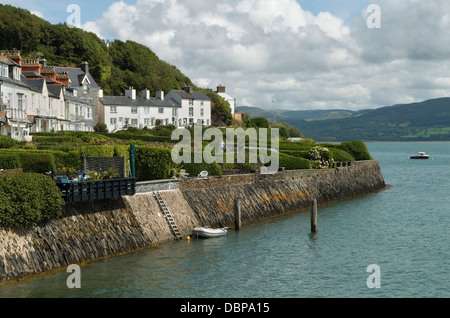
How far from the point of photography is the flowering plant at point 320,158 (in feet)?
211

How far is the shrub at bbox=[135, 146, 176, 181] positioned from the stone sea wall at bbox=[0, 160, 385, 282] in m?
1.74

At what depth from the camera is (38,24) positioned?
121 m

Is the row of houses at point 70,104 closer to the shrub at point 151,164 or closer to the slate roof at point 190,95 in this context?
the slate roof at point 190,95

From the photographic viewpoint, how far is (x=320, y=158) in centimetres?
6500

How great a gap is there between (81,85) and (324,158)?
45.1m

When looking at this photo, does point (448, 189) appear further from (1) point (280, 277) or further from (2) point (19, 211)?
(2) point (19, 211)

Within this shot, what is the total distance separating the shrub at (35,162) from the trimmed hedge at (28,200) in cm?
653

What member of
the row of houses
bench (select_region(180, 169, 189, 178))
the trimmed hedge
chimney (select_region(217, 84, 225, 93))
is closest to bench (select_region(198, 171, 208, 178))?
bench (select_region(180, 169, 189, 178))

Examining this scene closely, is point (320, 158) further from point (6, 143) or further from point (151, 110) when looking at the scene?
point (151, 110)

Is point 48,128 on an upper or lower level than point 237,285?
upper

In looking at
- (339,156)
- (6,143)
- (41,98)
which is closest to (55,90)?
(41,98)

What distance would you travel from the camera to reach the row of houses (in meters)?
57.9

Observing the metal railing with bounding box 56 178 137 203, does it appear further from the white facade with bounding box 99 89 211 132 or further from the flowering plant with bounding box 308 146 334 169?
the white facade with bounding box 99 89 211 132
